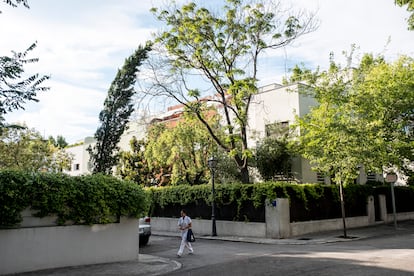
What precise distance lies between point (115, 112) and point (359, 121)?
11.7 metres

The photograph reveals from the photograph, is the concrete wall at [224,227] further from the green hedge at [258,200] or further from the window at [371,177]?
the window at [371,177]

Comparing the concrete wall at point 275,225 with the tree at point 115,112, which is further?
the concrete wall at point 275,225

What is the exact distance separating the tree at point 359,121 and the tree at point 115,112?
9.82 metres

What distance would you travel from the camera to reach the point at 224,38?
20.3 meters

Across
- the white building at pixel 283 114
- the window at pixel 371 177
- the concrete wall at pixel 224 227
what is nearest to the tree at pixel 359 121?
the white building at pixel 283 114

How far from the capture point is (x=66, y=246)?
10.3 meters

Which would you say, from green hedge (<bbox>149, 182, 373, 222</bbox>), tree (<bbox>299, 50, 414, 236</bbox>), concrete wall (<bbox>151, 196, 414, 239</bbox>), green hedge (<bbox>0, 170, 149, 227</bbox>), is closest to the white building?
tree (<bbox>299, 50, 414, 236</bbox>)

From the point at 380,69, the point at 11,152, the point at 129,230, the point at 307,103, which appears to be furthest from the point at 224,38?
the point at 11,152

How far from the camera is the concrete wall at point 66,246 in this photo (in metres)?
9.37

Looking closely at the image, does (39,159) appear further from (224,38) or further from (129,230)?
(129,230)

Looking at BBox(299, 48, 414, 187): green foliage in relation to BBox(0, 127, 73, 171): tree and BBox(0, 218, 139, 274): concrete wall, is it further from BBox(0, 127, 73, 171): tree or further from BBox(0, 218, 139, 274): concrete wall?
BBox(0, 127, 73, 171): tree

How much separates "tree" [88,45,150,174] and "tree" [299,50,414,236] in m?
9.82

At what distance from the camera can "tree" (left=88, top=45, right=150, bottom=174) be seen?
478 inches

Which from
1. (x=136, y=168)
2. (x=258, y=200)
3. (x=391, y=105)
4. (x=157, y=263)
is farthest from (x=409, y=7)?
(x=136, y=168)
